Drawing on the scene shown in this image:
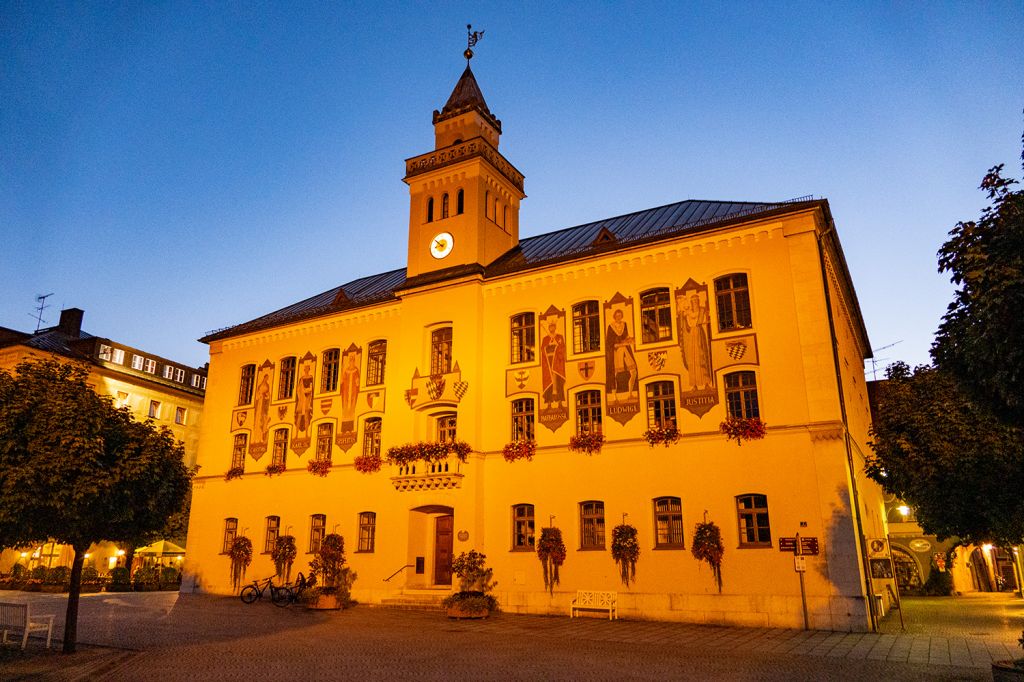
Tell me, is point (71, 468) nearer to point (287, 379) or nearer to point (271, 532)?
A: point (271, 532)

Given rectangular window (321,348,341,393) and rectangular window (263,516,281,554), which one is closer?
rectangular window (263,516,281,554)

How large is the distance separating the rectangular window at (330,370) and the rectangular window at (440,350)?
17.9ft

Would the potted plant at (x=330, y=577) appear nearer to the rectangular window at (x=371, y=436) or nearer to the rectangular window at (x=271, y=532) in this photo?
the rectangular window at (x=271, y=532)

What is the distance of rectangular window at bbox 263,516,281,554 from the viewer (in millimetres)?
30422

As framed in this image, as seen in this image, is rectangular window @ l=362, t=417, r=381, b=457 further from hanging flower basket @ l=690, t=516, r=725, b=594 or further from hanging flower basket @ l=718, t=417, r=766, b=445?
hanging flower basket @ l=718, t=417, r=766, b=445

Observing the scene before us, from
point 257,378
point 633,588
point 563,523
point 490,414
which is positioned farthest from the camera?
point 257,378

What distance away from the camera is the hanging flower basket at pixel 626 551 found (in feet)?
71.7

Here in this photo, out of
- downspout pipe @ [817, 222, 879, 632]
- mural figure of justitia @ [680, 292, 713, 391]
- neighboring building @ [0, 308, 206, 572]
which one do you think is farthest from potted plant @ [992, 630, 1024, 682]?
neighboring building @ [0, 308, 206, 572]

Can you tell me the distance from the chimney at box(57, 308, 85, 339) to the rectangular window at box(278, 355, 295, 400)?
1116 inches

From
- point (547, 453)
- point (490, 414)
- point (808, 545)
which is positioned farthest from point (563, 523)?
point (808, 545)

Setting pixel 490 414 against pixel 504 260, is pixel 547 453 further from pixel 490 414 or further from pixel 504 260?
pixel 504 260

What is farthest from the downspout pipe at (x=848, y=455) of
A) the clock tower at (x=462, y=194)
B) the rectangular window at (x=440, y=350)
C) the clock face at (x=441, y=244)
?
the clock face at (x=441, y=244)

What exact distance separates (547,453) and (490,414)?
291 centimetres

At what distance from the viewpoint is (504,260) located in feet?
100
